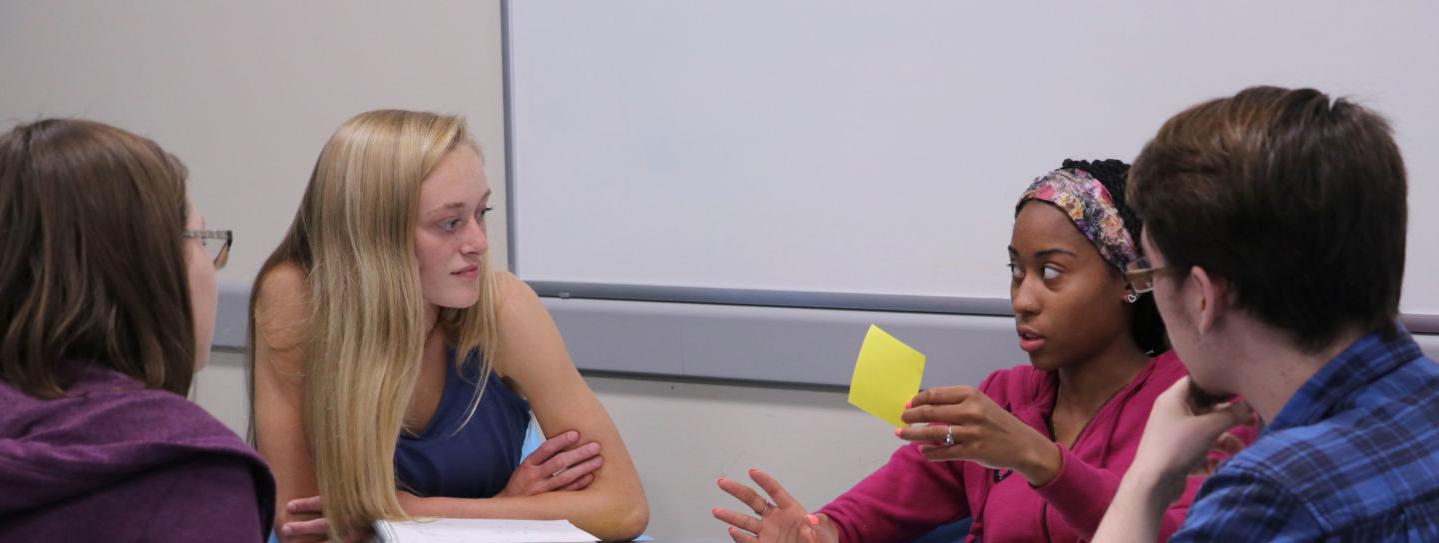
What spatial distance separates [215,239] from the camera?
1.62 meters

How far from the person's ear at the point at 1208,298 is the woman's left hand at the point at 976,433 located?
0.51m

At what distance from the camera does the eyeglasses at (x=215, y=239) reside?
1.48 meters

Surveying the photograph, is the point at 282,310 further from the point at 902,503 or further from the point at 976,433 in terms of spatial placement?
the point at 976,433

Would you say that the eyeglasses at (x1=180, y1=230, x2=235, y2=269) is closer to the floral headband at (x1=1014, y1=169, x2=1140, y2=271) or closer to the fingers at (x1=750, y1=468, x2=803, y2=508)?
the fingers at (x1=750, y1=468, x2=803, y2=508)

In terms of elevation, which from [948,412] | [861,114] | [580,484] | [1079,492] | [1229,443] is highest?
[861,114]

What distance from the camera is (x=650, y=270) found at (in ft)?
10.4

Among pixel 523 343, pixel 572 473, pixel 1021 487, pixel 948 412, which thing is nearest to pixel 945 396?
pixel 948 412

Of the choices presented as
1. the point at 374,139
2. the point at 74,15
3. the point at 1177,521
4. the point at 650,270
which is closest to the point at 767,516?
the point at 1177,521

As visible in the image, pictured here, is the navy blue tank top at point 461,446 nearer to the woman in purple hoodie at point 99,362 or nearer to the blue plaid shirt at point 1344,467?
the woman in purple hoodie at point 99,362

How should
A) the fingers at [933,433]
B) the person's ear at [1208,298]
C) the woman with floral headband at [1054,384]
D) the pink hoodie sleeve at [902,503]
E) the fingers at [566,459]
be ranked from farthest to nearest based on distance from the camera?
the fingers at [566,459] < the pink hoodie sleeve at [902,503] < the woman with floral headband at [1054,384] < the fingers at [933,433] < the person's ear at [1208,298]

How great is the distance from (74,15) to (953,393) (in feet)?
10.1

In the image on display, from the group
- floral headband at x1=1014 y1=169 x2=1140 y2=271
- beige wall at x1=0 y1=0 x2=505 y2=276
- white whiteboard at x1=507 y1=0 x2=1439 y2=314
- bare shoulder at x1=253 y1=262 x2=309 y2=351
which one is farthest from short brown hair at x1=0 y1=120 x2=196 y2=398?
beige wall at x1=0 y1=0 x2=505 y2=276

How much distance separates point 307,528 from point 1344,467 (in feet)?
5.05

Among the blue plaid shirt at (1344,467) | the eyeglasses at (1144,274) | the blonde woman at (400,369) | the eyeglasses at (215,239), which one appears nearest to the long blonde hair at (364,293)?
the blonde woman at (400,369)
